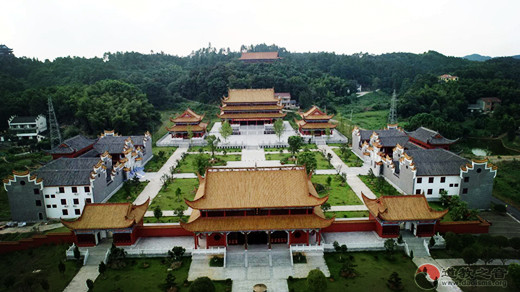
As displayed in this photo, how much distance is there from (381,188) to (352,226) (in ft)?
35.6

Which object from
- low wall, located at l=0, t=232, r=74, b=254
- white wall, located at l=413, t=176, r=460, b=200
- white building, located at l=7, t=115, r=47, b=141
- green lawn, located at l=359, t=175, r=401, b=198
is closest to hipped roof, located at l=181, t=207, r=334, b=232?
low wall, located at l=0, t=232, r=74, b=254

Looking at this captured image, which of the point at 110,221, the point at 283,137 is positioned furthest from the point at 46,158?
the point at 283,137

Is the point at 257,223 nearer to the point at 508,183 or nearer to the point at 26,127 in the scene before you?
the point at 508,183

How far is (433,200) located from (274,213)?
19483 mm

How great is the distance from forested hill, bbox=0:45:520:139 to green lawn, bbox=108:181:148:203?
27.6m

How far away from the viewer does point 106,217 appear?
2720 centimetres

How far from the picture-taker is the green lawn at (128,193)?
121 feet

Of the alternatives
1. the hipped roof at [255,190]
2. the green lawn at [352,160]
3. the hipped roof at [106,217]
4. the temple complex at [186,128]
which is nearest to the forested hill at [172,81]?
the temple complex at [186,128]

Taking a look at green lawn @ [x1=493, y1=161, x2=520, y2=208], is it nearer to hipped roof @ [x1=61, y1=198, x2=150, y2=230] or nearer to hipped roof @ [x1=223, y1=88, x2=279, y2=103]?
hipped roof @ [x1=61, y1=198, x2=150, y2=230]

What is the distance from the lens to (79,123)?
66.7 metres

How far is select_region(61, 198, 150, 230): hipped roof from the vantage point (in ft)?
86.9

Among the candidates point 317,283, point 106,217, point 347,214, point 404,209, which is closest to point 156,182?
point 106,217

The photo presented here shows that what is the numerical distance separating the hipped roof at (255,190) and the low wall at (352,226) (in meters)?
4.13

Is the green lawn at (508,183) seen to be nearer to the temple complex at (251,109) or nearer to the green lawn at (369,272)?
the green lawn at (369,272)
